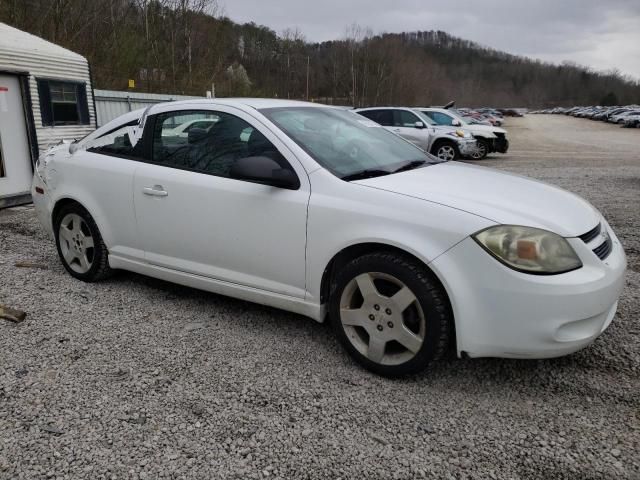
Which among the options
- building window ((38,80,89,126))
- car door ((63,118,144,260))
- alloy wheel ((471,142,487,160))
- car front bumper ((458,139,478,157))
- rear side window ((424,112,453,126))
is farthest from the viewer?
alloy wheel ((471,142,487,160))

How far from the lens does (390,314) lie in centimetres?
280

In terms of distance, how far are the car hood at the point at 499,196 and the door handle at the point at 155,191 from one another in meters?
1.46

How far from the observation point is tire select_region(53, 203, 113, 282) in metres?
4.21

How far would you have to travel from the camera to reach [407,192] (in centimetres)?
287

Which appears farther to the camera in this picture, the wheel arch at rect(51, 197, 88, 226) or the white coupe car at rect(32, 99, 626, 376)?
Result: the wheel arch at rect(51, 197, 88, 226)

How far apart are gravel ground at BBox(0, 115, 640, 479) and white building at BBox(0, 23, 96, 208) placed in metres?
5.61

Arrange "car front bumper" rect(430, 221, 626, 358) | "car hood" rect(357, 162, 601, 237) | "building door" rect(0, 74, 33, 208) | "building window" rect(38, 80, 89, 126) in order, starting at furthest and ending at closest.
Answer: "building window" rect(38, 80, 89, 126)
"building door" rect(0, 74, 33, 208)
"car hood" rect(357, 162, 601, 237)
"car front bumper" rect(430, 221, 626, 358)

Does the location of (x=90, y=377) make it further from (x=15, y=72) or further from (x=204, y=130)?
(x=15, y=72)

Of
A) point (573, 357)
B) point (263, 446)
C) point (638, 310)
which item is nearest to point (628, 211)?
point (638, 310)

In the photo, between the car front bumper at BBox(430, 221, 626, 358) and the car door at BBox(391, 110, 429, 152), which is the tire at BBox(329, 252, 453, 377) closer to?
the car front bumper at BBox(430, 221, 626, 358)

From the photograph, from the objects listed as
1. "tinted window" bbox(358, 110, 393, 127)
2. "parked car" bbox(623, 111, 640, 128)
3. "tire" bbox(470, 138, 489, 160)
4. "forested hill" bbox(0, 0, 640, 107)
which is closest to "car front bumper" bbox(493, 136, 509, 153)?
"tire" bbox(470, 138, 489, 160)

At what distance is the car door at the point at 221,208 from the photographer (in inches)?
124

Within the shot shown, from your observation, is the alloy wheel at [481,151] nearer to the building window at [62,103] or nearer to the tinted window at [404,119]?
the tinted window at [404,119]

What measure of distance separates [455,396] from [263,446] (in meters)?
1.06
